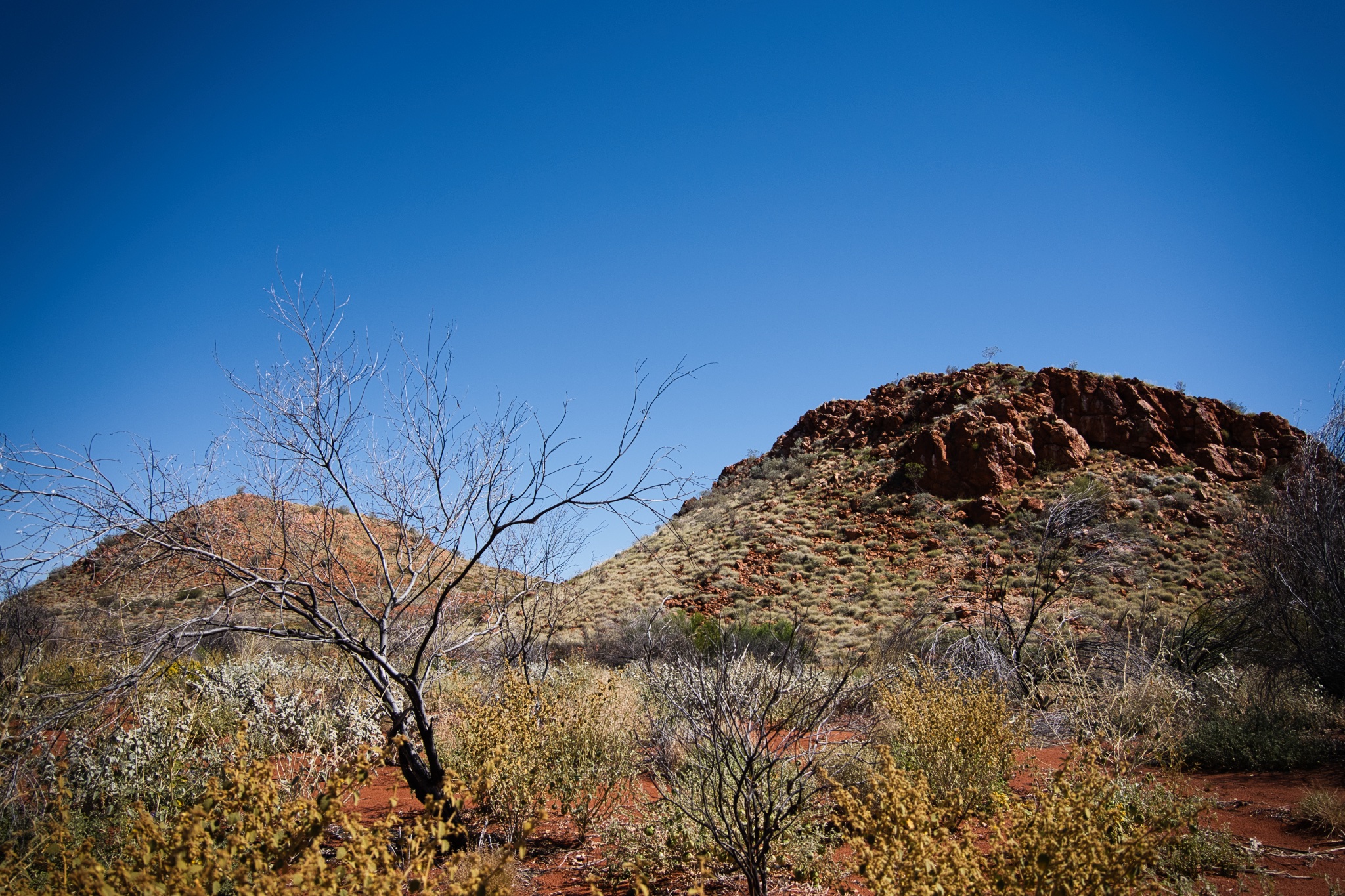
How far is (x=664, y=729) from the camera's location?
7559mm

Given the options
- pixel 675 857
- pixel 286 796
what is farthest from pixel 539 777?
pixel 286 796

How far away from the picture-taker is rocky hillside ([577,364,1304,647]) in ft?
63.4

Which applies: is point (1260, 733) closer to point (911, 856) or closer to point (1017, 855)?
point (1017, 855)

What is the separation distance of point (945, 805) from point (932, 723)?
139 cm

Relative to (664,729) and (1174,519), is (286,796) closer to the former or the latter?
(664,729)

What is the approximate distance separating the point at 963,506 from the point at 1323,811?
19823mm

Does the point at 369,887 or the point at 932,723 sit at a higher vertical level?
the point at 369,887

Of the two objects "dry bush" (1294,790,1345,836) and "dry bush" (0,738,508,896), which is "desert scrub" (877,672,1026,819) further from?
"dry bush" (0,738,508,896)

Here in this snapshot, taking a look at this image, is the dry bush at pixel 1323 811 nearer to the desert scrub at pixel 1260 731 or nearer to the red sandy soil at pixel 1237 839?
the red sandy soil at pixel 1237 839

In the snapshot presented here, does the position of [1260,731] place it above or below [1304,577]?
below

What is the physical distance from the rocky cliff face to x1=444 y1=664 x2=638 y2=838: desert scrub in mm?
21339

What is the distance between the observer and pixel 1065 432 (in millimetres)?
25281

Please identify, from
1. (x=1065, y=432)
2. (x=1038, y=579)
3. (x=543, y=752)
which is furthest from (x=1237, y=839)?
(x=1065, y=432)

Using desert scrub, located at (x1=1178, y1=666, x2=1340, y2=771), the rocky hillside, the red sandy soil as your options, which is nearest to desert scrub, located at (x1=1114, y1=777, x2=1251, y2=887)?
the red sandy soil
